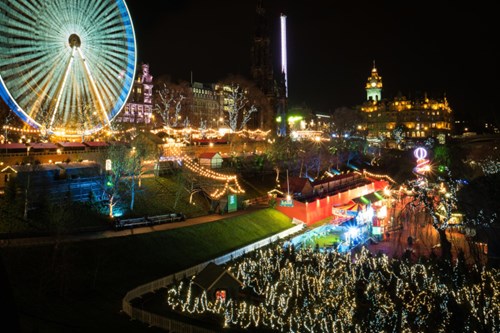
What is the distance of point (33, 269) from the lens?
18.6 m

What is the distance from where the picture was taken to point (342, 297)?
1764cm

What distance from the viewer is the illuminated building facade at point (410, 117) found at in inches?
4466

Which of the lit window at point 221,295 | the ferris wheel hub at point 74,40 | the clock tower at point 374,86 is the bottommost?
the lit window at point 221,295

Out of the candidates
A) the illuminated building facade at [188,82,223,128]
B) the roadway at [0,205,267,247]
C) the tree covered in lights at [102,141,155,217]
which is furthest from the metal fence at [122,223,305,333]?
the illuminated building facade at [188,82,223,128]

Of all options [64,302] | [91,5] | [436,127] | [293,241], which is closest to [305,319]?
[64,302]

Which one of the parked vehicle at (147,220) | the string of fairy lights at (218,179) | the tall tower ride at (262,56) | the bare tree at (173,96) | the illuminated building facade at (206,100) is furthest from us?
the illuminated building facade at (206,100)

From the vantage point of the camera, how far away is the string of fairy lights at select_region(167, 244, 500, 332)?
15.1m

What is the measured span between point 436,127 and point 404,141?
A: 71.6 feet

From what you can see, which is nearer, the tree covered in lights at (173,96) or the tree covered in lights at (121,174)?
the tree covered in lights at (121,174)

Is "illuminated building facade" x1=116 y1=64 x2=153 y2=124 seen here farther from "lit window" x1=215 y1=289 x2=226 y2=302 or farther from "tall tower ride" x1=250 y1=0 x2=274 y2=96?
"lit window" x1=215 y1=289 x2=226 y2=302

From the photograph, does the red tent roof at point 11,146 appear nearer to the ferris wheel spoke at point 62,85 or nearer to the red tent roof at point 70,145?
the red tent roof at point 70,145

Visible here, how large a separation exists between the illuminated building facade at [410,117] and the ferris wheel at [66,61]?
272 feet

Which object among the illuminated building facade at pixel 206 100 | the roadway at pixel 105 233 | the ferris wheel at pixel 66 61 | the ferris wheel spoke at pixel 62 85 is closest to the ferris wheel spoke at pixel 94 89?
the ferris wheel at pixel 66 61

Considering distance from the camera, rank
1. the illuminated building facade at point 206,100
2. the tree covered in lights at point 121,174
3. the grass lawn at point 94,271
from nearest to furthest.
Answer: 1. the grass lawn at point 94,271
2. the tree covered in lights at point 121,174
3. the illuminated building facade at point 206,100
